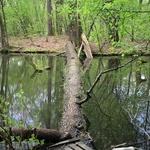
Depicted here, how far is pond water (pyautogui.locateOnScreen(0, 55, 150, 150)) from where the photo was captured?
19.7 ft

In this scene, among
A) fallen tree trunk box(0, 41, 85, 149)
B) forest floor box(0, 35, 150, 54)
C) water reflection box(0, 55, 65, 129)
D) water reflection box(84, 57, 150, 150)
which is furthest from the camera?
forest floor box(0, 35, 150, 54)

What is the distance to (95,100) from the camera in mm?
8766

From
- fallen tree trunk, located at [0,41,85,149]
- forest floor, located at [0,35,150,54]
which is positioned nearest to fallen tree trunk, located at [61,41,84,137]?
fallen tree trunk, located at [0,41,85,149]

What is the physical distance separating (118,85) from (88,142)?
5.54m

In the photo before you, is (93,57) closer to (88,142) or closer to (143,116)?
(143,116)

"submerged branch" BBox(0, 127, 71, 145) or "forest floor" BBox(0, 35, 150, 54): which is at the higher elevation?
"forest floor" BBox(0, 35, 150, 54)

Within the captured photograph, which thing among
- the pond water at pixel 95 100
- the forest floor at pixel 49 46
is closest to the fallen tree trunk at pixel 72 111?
the pond water at pixel 95 100

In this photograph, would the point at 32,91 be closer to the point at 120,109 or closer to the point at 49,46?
the point at 120,109

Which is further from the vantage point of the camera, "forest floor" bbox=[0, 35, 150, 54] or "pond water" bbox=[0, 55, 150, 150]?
"forest floor" bbox=[0, 35, 150, 54]

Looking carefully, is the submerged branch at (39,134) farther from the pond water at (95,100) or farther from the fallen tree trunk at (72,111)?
the fallen tree trunk at (72,111)

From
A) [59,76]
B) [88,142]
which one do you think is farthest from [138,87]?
[88,142]

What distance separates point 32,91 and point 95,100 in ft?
8.96

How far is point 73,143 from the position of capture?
5.21m

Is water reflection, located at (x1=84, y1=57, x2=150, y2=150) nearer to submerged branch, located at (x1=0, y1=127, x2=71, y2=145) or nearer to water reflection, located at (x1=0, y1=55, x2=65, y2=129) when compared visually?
submerged branch, located at (x1=0, y1=127, x2=71, y2=145)
